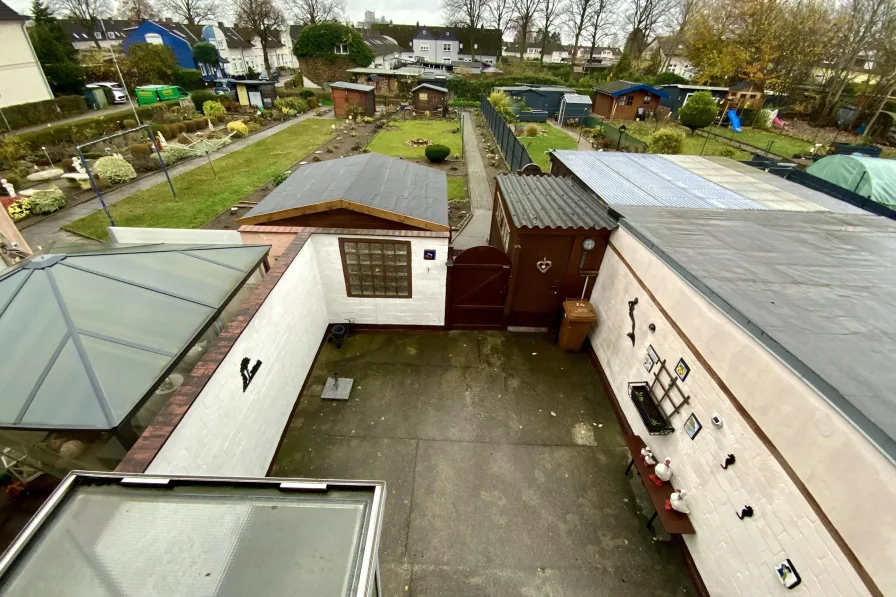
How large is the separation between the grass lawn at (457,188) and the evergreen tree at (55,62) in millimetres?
38259

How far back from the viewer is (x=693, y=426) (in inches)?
212

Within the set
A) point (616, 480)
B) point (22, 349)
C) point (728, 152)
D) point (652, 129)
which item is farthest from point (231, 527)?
point (652, 129)

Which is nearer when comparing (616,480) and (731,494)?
(731,494)

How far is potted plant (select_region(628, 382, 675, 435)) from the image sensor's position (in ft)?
19.5

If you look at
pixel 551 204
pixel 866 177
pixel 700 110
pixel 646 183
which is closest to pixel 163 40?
pixel 700 110

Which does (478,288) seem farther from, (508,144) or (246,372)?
(508,144)

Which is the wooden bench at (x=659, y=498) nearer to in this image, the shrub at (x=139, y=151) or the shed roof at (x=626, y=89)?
the shrub at (x=139, y=151)

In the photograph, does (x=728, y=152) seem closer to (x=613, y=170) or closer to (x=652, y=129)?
(x=652, y=129)

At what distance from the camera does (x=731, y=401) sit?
15.5 ft

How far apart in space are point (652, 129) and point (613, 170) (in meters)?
28.4

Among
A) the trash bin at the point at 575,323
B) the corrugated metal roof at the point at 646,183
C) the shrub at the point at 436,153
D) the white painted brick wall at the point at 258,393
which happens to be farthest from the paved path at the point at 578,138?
the white painted brick wall at the point at 258,393

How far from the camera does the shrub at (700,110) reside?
99.2 ft

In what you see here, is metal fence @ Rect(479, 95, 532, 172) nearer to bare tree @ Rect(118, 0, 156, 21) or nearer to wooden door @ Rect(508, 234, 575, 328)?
wooden door @ Rect(508, 234, 575, 328)

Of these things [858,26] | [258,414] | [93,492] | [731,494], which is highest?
[858,26]
